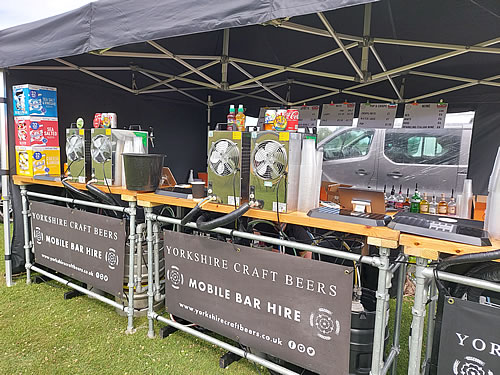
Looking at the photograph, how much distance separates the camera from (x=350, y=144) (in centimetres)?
472

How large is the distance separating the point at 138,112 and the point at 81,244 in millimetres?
2172

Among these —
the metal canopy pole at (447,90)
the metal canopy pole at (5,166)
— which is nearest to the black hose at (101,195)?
the metal canopy pole at (5,166)

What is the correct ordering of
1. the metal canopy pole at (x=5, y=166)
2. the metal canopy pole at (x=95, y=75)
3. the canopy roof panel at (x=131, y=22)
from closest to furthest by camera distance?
the canopy roof panel at (x=131, y=22) < the metal canopy pole at (x=5, y=166) < the metal canopy pole at (x=95, y=75)

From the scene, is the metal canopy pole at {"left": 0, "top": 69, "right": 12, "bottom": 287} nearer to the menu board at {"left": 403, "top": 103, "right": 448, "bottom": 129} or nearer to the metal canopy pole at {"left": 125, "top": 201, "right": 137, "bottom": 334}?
the metal canopy pole at {"left": 125, "top": 201, "right": 137, "bottom": 334}

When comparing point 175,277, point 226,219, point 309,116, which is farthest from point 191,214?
point 309,116

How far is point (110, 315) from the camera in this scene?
2.56 meters

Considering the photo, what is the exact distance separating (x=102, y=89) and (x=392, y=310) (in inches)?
144

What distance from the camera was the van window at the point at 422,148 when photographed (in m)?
4.03

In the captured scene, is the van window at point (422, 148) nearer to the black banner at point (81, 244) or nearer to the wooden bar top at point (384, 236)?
the wooden bar top at point (384, 236)

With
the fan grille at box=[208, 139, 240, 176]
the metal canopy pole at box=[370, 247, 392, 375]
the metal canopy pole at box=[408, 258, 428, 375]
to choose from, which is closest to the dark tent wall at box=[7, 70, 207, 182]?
the fan grille at box=[208, 139, 240, 176]

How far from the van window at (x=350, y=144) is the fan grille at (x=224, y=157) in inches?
129

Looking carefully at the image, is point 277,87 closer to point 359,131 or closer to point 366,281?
point 359,131

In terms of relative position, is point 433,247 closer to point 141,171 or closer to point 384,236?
point 384,236

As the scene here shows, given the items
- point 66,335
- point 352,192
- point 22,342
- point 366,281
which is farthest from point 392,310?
point 22,342
